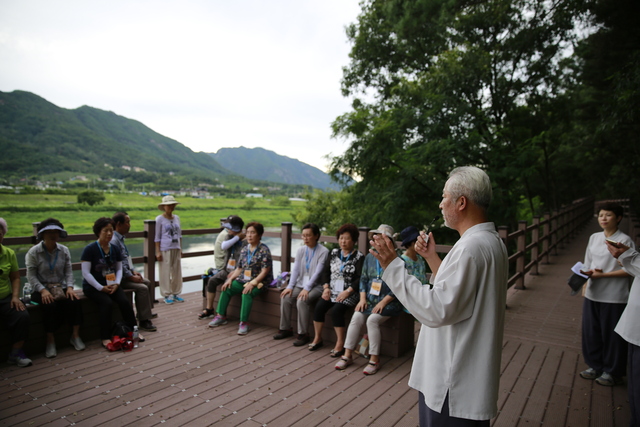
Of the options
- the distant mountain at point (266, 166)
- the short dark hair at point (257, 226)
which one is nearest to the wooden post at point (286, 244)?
the short dark hair at point (257, 226)

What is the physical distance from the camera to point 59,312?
351cm

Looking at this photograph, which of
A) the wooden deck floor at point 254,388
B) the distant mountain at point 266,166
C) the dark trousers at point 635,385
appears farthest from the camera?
the distant mountain at point 266,166

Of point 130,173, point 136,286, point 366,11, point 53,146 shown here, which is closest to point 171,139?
point 130,173

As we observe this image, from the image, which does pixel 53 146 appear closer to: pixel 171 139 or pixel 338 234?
pixel 338 234

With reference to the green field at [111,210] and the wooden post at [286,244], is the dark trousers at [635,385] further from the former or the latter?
the green field at [111,210]

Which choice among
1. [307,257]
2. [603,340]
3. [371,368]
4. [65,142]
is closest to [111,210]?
[65,142]

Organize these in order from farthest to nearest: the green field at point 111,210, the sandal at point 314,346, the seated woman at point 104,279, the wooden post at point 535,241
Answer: the green field at point 111,210
the wooden post at point 535,241
the seated woman at point 104,279
the sandal at point 314,346

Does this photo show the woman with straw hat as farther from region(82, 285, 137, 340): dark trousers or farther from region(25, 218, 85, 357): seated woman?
region(25, 218, 85, 357): seated woman

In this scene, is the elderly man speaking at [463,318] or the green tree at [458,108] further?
the green tree at [458,108]

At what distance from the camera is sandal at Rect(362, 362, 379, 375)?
10.1 feet

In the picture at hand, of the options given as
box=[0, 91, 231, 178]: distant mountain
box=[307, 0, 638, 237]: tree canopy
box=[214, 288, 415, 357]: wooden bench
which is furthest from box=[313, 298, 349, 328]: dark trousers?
box=[0, 91, 231, 178]: distant mountain

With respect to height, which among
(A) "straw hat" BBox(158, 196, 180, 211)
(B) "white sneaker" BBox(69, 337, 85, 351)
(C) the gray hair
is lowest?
(B) "white sneaker" BBox(69, 337, 85, 351)

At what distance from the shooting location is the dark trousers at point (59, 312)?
3.39 meters

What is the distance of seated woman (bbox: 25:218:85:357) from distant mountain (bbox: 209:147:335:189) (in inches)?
3542
